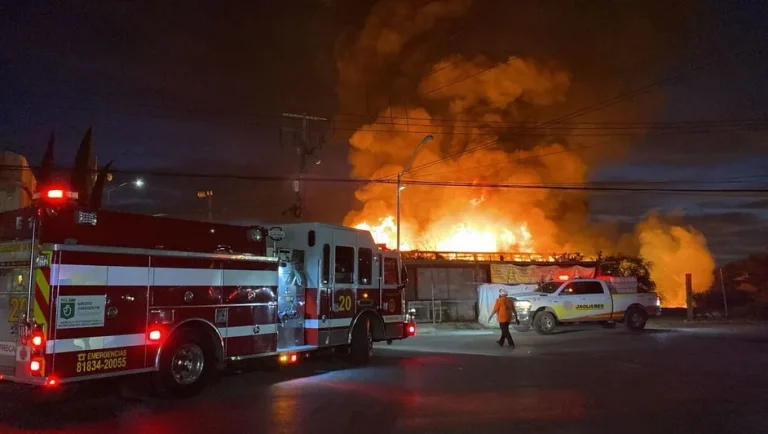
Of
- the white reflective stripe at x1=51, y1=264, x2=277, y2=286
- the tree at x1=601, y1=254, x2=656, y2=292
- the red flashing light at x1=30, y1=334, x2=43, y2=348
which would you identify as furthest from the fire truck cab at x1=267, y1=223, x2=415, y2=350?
the tree at x1=601, y1=254, x2=656, y2=292

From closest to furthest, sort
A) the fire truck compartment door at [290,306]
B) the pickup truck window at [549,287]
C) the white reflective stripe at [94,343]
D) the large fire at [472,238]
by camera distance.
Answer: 1. the white reflective stripe at [94,343]
2. the fire truck compartment door at [290,306]
3. the pickup truck window at [549,287]
4. the large fire at [472,238]

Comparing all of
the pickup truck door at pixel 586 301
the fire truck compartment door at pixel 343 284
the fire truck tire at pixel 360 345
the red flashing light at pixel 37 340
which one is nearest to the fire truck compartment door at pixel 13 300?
the red flashing light at pixel 37 340

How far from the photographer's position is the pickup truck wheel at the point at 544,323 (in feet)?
68.8

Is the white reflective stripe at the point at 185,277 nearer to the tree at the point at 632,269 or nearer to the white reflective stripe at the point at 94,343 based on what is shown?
the white reflective stripe at the point at 94,343

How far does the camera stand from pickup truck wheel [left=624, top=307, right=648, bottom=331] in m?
22.2

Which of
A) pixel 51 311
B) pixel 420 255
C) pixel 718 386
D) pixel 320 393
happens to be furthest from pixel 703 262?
pixel 51 311

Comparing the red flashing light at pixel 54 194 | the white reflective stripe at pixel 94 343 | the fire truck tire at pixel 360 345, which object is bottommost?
the fire truck tire at pixel 360 345

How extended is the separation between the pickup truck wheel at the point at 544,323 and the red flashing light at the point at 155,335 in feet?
49.2

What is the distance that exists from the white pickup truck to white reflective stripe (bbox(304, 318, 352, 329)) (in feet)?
33.4

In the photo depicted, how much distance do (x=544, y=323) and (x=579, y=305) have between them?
1.52 m

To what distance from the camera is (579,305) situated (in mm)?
21531

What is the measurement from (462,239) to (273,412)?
33.1 metres

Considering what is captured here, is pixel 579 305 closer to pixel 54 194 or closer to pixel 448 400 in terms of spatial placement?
pixel 448 400

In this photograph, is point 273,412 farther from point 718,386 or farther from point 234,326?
point 718,386
